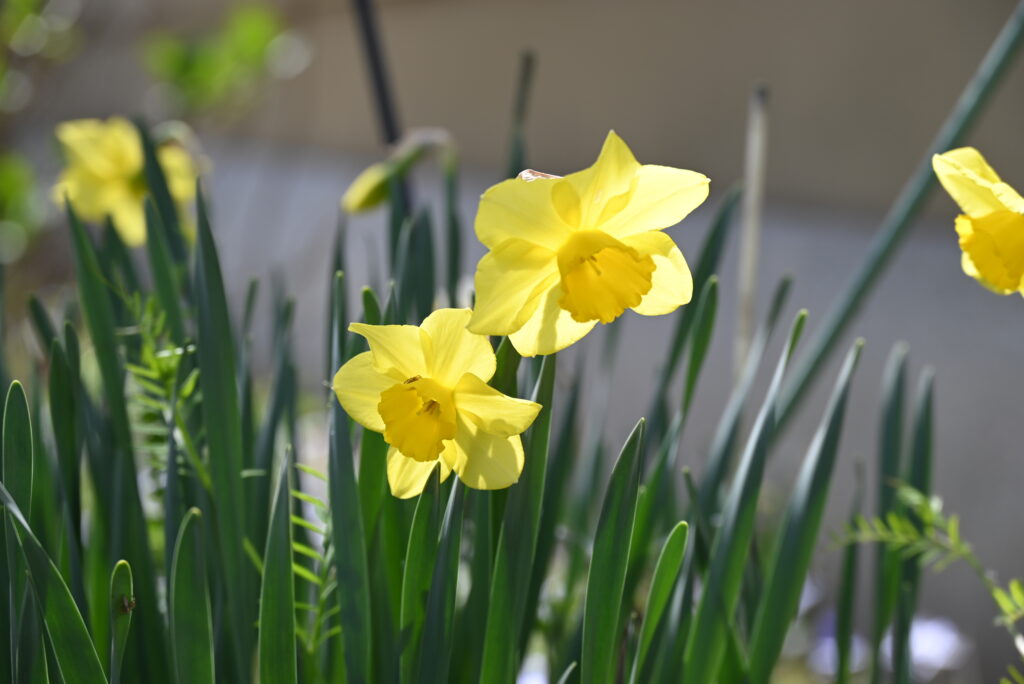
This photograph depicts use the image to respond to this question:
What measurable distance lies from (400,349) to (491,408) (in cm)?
4

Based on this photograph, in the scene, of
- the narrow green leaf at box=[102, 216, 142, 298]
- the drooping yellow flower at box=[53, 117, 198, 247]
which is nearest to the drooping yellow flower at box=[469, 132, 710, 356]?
the narrow green leaf at box=[102, 216, 142, 298]

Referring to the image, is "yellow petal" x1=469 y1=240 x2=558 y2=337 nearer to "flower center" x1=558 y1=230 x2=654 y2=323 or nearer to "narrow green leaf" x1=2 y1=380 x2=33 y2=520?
"flower center" x1=558 y1=230 x2=654 y2=323

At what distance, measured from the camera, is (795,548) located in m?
0.38

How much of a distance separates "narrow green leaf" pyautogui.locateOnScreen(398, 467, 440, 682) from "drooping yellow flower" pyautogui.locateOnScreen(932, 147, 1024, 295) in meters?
0.21

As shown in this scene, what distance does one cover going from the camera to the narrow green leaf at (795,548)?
1.24 ft

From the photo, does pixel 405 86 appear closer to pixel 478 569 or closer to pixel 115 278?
pixel 115 278

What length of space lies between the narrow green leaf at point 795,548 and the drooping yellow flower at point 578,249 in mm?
130

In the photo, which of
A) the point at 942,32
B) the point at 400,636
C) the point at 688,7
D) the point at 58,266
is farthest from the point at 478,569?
the point at 58,266

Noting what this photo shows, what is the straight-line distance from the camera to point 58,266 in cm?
258

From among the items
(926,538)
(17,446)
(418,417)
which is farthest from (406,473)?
(926,538)

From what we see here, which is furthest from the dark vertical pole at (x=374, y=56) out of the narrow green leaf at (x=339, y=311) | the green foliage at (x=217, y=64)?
the green foliage at (x=217, y=64)

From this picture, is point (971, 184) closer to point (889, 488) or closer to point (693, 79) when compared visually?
point (889, 488)

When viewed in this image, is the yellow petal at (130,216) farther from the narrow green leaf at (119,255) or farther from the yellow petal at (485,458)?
the yellow petal at (485,458)

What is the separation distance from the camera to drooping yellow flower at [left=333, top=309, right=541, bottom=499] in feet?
0.97
